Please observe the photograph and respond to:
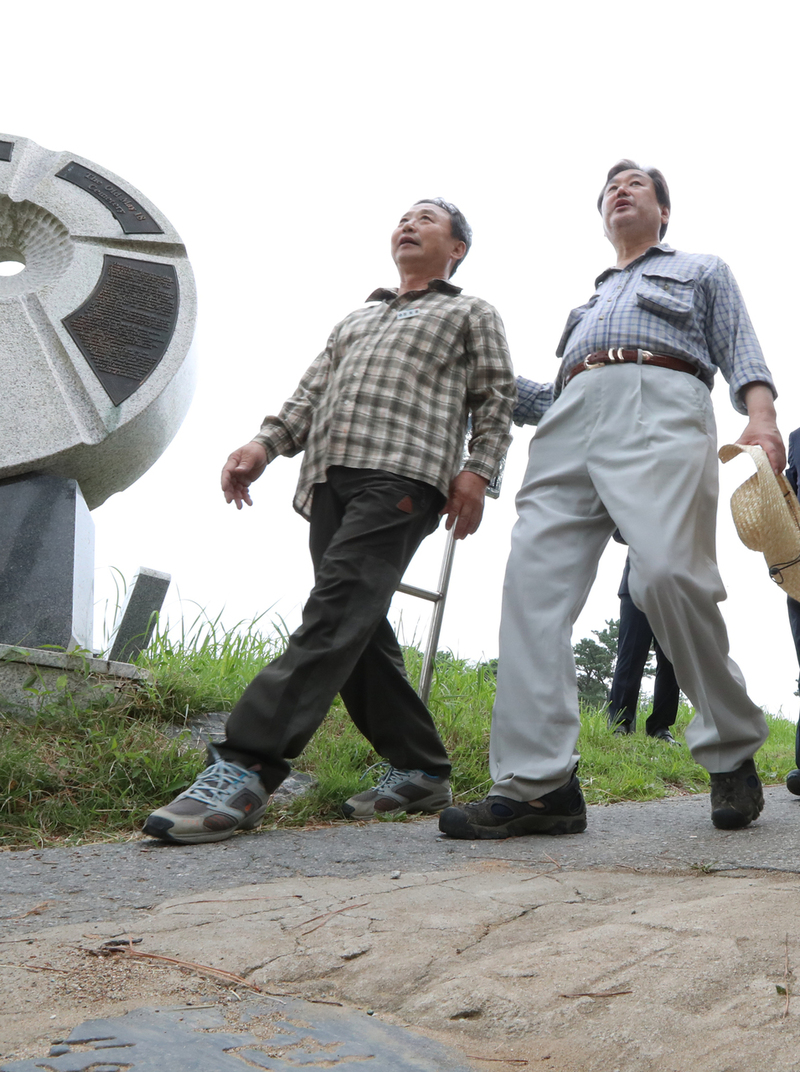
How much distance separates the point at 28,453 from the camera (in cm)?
367

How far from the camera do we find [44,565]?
11.8 ft

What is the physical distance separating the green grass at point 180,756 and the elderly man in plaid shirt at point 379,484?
254 millimetres

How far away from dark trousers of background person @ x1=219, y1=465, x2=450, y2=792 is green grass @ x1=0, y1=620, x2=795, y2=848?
0.26 m

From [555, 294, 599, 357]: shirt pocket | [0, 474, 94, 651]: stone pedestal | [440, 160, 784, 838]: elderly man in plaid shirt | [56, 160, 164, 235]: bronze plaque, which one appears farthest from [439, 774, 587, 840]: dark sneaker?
[56, 160, 164, 235]: bronze plaque

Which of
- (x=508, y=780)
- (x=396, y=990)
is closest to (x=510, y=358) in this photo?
(x=508, y=780)

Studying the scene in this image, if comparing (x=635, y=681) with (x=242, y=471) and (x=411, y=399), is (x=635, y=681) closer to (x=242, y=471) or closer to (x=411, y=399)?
(x=411, y=399)

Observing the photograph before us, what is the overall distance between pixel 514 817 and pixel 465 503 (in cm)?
84

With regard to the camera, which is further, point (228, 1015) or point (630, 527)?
point (630, 527)

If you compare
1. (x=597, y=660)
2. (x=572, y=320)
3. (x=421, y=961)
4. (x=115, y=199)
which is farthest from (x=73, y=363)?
(x=597, y=660)

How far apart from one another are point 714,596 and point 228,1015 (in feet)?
5.04

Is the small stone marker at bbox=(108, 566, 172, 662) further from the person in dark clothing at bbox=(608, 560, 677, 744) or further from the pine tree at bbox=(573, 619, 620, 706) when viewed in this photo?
the pine tree at bbox=(573, 619, 620, 706)

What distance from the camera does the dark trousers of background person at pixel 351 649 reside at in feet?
7.18

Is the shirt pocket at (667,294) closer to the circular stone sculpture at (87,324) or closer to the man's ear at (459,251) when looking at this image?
the man's ear at (459,251)

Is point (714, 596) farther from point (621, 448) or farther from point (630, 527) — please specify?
point (621, 448)
